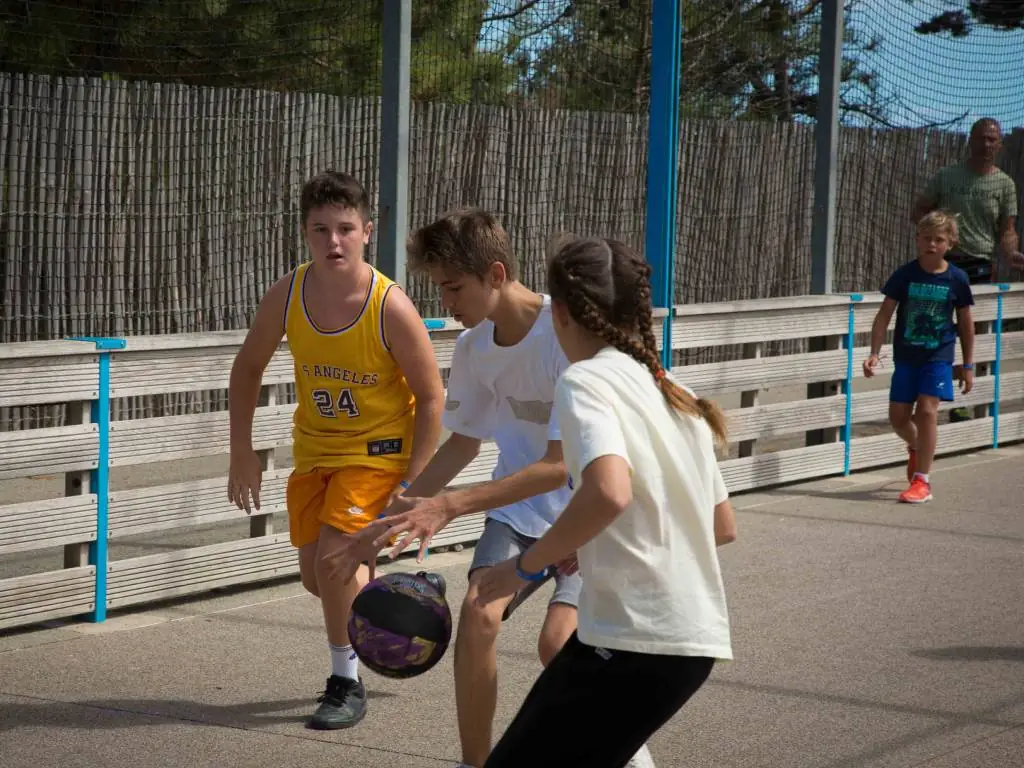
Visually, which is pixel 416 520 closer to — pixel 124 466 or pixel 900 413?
pixel 124 466

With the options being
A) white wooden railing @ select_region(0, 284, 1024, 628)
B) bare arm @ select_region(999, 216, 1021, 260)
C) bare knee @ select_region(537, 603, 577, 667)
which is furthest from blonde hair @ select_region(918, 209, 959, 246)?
bare knee @ select_region(537, 603, 577, 667)

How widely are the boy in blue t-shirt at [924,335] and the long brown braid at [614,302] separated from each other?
6.38 metres

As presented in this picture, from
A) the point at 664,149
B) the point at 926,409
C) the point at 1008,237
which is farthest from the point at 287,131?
the point at 1008,237

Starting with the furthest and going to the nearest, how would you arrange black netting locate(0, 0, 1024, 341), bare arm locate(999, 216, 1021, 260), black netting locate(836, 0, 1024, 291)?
bare arm locate(999, 216, 1021, 260), black netting locate(836, 0, 1024, 291), black netting locate(0, 0, 1024, 341)

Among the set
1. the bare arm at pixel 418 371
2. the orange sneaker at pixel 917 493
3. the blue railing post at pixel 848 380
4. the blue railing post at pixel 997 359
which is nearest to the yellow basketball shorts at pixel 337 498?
the bare arm at pixel 418 371

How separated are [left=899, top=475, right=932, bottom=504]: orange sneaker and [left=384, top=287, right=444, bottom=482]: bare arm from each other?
503 cm

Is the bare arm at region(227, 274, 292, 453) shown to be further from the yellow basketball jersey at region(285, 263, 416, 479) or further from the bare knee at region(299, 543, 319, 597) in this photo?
the bare knee at region(299, 543, 319, 597)

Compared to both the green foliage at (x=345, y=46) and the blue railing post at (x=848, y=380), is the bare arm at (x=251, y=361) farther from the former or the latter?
the blue railing post at (x=848, y=380)

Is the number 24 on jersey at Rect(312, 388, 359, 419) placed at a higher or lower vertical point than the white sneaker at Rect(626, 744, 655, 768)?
higher

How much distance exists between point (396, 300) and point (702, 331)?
4185mm

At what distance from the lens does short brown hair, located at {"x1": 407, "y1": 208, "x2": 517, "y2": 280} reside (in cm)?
424

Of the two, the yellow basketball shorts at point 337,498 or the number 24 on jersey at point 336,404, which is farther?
the number 24 on jersey at point 336,404

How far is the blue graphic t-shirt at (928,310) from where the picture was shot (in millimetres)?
9461

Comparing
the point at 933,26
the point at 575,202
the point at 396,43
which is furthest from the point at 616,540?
the point at 933,26
